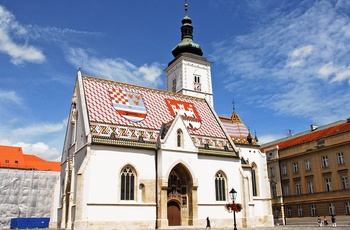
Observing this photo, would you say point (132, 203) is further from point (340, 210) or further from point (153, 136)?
point (340, 210)

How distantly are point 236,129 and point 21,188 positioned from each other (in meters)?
29.6

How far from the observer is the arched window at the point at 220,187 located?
3179 cm

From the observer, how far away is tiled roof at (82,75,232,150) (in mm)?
28812

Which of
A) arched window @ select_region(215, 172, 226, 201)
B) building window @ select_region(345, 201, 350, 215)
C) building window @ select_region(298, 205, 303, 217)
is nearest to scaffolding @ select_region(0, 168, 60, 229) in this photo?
arched window @ select_region(215, 172, 226, 201)

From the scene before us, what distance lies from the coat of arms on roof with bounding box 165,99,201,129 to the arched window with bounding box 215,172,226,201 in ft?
16.8

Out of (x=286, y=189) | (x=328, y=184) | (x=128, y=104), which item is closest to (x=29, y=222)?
(x=128, y=104)

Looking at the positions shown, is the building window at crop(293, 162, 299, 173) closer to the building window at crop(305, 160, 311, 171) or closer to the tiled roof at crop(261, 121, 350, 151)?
the building window at crop(305, 160, 311, 171)

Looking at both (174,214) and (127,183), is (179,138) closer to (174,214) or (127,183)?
(127,183)

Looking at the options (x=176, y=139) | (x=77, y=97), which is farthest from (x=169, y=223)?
(x=77, y=97)

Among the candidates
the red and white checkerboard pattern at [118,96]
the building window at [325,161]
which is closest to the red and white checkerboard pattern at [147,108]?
the red and white checkerboard pattern at [118,96]

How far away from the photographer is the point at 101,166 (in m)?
26.5

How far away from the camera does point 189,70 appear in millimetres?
49562

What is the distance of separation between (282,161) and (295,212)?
7017 millimetres

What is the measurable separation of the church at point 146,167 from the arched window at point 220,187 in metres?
0.09
